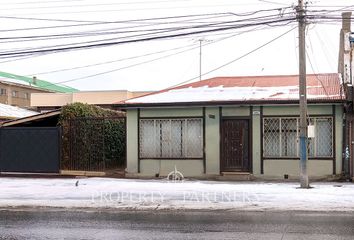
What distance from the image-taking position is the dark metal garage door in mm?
21312

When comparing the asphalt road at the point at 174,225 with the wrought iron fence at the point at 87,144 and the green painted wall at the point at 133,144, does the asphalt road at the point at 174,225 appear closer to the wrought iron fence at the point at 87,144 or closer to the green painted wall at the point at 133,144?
the green painted wall at the point at 133,144

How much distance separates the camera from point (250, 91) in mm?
20969

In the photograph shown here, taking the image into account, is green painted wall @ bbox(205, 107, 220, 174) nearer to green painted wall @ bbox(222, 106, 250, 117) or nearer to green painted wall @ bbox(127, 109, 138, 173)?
green painted wall @ bbox(222, 106, 250, 117)

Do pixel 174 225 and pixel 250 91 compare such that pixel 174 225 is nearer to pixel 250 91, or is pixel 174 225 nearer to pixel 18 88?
pixel 250 91

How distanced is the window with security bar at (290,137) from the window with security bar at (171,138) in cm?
255

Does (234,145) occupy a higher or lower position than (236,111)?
lower

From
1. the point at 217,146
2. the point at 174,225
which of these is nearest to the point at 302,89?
the point at 217,146

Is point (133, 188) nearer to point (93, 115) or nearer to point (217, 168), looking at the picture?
point (217, 168)

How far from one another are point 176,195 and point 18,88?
58.9m

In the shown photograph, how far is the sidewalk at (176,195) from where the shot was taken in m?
13.6

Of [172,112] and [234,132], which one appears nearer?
[234,132]

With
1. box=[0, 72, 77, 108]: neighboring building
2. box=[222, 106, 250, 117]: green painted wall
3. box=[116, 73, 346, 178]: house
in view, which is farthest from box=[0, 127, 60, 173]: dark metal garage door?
box=[0, 72, 77, 108]: neighboring building

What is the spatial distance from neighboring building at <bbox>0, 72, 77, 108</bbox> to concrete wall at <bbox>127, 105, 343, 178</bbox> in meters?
47.6

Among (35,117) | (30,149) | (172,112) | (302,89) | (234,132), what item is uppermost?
(302,89)
